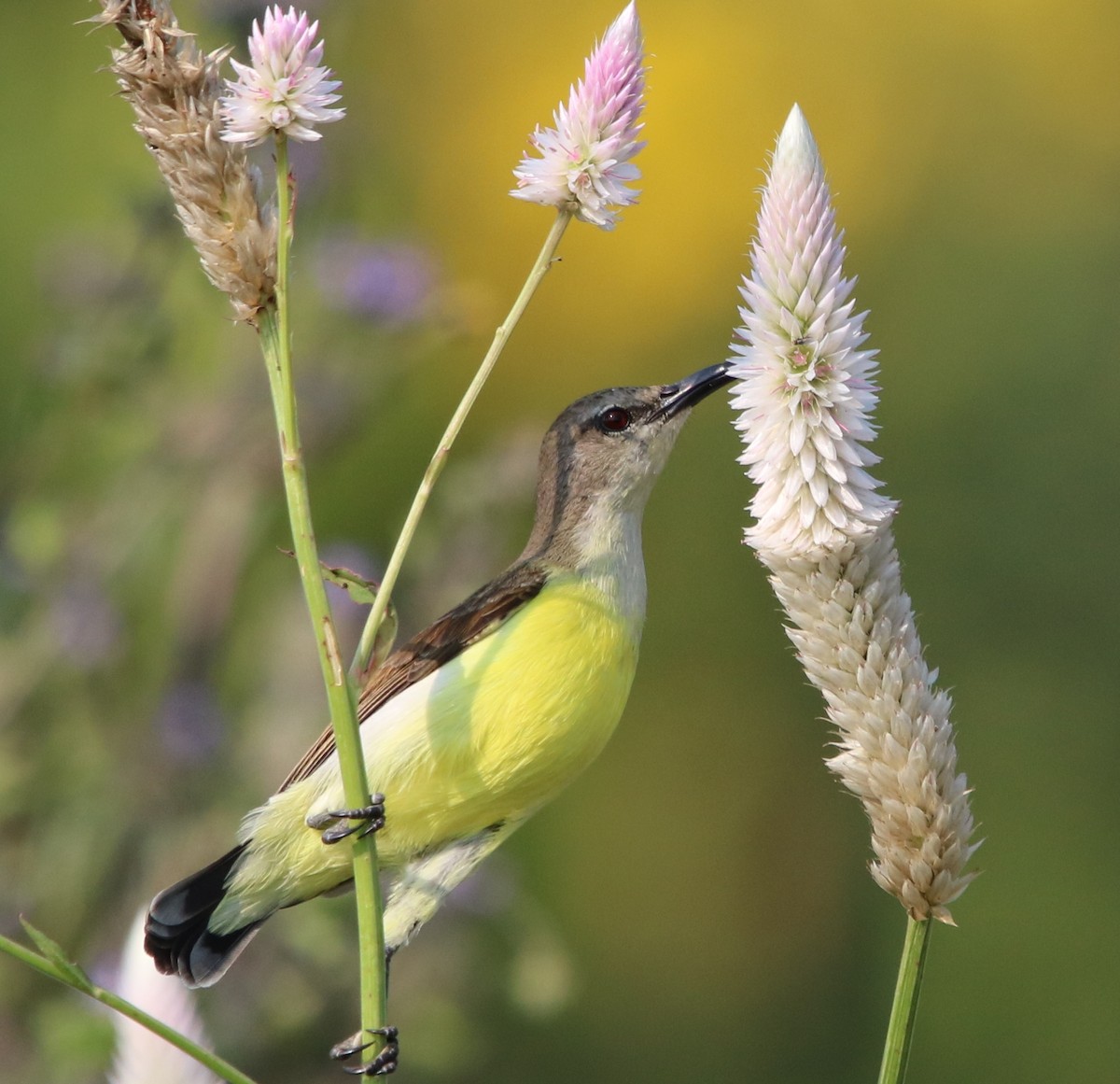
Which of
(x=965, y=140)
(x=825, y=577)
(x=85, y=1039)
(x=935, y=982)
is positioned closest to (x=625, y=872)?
(x=935, y=982)

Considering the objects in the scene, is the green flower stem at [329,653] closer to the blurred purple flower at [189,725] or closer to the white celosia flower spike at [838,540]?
the white celosia flower spike at [838,540]

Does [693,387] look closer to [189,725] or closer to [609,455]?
[609,455]

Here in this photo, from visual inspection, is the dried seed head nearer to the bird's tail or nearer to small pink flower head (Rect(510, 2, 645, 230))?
small pink flower head (Rect(510, 2, 645, 230))

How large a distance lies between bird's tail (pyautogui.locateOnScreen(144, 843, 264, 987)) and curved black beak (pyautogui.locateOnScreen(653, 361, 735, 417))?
1.13 metres

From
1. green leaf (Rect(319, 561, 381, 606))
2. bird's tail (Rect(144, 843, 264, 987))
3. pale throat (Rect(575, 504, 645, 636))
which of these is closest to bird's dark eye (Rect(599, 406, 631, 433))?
pale throat (Rect(575, 504, 645, 636))

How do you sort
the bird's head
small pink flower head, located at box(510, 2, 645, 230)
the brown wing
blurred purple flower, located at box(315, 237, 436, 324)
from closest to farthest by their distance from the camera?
small pink flower head, located at box(510, 2, 645, 230)
the brown wing
the bird's head
blurred purple flower, located at box(315, 237, 436, 324)

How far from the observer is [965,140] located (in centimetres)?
616

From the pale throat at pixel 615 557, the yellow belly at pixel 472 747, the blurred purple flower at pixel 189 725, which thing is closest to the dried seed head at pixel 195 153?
the yellow belly at pixel 472 747

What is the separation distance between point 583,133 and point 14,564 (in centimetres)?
210

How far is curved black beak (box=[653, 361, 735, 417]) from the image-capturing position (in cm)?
269

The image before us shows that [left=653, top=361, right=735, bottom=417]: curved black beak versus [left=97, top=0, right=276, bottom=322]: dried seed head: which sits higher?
[left=97, top=0, right=276, bottom=322]: dried seed head

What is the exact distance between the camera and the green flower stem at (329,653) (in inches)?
52.2

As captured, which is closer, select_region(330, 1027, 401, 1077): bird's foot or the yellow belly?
select_region(330, 1027, 401, 1077): bird's foot

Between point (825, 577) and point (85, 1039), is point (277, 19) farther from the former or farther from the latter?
point (85, 1039)
